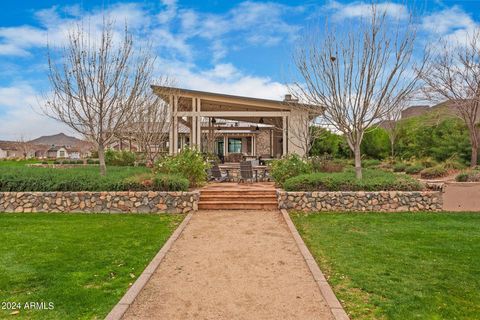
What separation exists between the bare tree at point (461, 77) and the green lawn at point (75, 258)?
12.4 meters

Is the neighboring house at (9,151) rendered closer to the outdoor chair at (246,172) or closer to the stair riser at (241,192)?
the outdoor chair at (246,172)

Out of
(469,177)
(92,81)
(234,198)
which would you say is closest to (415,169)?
(469,177)

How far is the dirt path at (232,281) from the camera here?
3629 mm

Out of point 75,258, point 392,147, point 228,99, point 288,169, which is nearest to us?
point 75,258

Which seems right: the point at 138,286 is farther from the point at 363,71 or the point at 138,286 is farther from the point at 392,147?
the point at 392,147

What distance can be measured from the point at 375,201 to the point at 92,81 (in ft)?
29.7

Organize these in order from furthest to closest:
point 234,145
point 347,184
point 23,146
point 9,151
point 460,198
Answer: point 23,146 → point 9,151 → point 234,145 → point 347,184 → point 460,198

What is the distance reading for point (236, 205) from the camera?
31.1 ft

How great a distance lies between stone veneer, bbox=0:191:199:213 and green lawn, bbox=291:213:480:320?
3.39m

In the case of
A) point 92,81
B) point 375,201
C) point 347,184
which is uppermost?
point 92,81

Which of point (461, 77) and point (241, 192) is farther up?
point (461, 77)

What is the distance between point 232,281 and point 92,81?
838 cm

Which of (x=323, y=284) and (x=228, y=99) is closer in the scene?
(x=323, y=284)

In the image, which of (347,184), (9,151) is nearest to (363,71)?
(347,184)
